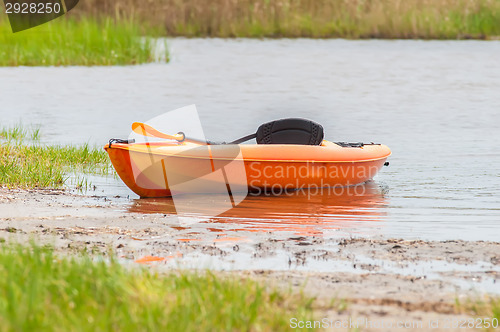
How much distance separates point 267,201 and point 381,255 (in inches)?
125

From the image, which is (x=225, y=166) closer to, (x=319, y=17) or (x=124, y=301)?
(x=124, y=301)

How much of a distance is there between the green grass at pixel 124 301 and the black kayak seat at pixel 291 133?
5.30 meters

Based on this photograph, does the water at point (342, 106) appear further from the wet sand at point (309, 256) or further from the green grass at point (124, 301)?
the green grass at point (124, 301)

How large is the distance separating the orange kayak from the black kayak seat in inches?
6.8

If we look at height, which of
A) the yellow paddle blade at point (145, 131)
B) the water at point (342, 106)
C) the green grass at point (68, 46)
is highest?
the green grass at point (68, 46)

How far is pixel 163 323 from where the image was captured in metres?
3.68

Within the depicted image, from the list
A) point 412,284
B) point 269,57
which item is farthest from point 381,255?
point 269,57

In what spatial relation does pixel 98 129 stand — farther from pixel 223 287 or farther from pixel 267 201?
pixel 223 287

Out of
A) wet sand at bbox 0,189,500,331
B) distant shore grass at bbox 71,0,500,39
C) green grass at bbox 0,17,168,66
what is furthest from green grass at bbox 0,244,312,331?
distant shore grass at bbox 71,0,500,39

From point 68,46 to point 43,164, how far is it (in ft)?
37.5

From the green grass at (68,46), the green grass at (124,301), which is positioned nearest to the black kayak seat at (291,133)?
the green grass at (124,301)

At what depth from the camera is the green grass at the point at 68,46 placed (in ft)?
66.3

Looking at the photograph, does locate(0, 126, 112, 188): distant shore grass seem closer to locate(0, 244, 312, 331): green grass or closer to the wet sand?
the wet sand

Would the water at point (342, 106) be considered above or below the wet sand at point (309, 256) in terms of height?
below
